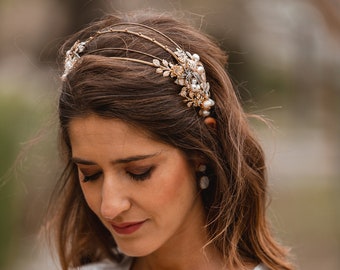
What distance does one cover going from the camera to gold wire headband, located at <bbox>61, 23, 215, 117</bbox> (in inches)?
114

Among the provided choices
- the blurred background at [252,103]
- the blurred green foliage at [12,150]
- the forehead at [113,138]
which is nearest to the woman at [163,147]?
the forehead at [113,138]

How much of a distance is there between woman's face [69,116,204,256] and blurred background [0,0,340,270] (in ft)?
1.75

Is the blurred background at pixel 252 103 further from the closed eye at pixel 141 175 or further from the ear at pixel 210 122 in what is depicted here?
the closed eye at pixel 141 175

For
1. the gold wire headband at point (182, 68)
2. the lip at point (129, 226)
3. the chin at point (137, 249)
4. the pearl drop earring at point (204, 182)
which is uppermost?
the gold wire headband at point (182, 68)

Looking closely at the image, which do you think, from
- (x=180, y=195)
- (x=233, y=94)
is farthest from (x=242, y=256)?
(x=233, y=94)

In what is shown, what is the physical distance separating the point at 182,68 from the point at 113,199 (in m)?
0.56

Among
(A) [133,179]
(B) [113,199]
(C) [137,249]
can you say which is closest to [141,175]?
(A) [133,179]

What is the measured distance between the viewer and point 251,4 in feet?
38.2

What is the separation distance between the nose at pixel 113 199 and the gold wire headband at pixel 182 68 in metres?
0.41

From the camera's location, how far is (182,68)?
2922 mm

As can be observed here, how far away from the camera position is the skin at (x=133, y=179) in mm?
2748

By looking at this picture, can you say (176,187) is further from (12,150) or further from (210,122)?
(12,150)

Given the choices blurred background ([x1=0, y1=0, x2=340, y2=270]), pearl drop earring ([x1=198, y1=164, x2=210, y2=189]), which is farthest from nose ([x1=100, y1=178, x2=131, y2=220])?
blurred background ([x1=0, y1=0, x2=340, y2=270])

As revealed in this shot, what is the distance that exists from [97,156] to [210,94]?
1.84ft
